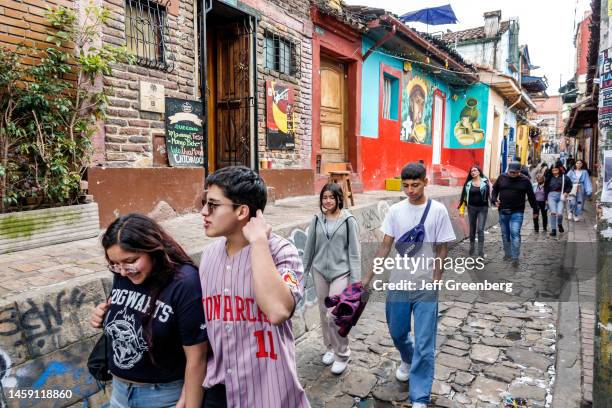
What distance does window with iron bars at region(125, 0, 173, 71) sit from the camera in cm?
595

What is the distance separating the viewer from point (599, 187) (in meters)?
2.73

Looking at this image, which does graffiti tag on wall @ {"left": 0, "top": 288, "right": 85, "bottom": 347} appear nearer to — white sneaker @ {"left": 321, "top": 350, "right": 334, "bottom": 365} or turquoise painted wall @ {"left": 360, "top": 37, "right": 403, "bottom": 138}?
white sneaker @ {"left": 321, "top": 350, "right": 334, "bottom": 365}

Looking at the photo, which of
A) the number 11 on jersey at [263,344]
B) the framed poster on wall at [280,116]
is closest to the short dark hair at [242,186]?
the number 11 on jersey at [263,344]

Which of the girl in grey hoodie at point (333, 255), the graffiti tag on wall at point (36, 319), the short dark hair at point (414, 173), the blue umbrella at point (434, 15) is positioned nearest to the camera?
the graffiti tag on wall at point (36, 319)

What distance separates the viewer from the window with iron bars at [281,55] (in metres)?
8.45

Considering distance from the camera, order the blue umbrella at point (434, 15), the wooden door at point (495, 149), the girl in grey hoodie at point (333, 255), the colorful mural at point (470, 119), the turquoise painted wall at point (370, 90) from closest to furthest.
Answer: the girl in grey hoodie at point (333, 255)
the turquoise painted wall at point (370, 90)
the blue umbrella at point (434, 15)
the colorful mural at point (470, 119)
the wooden door at point (495, 149)

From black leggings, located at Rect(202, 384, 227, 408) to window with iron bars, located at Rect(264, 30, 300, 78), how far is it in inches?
288

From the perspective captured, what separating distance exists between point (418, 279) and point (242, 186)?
2.06m

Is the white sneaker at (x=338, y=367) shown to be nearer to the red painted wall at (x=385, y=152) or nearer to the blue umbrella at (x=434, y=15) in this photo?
the red painted wall at (x=385, y=152)

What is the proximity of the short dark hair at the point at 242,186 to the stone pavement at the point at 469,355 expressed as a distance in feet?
7.59

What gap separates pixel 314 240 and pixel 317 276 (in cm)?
36

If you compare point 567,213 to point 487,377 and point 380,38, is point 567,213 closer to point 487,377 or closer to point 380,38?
point 380,38

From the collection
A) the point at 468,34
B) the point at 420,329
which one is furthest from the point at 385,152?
the point at 468,34

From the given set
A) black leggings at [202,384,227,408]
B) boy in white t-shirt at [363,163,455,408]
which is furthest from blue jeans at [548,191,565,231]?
black leggings at [202,384,227,408]
